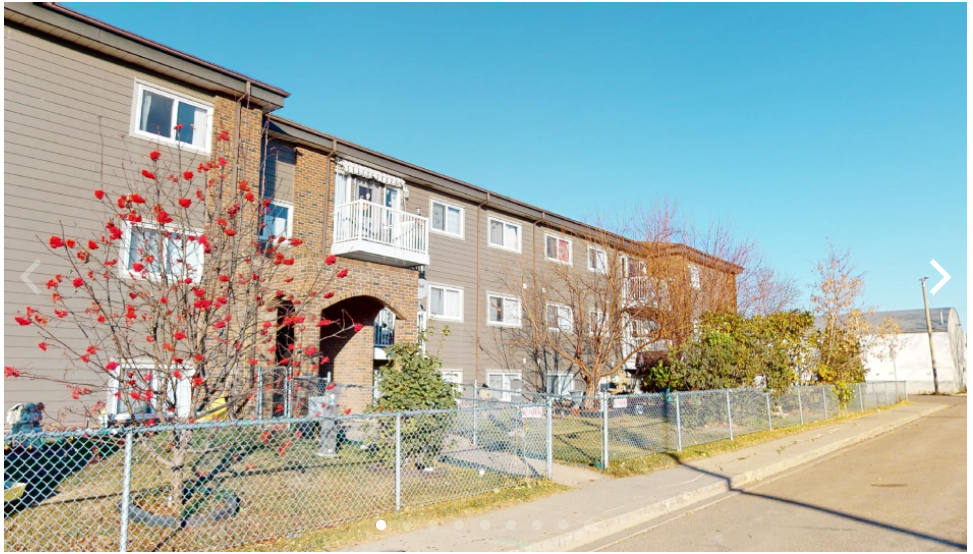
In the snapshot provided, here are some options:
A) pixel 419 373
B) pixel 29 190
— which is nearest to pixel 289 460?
pixel 419 373

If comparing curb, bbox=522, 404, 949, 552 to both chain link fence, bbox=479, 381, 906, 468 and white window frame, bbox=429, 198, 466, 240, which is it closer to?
chain link fence, bbox=479, 381, 906, 468

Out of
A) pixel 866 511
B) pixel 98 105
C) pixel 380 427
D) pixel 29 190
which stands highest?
pixel 98 105

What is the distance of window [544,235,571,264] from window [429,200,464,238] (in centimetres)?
443

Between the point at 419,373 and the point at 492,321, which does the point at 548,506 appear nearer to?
the point at 419,373

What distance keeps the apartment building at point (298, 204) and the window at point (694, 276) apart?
0.05m

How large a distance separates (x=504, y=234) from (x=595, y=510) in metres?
15.2

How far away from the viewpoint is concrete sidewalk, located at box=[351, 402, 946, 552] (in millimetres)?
6367

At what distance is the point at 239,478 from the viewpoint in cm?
796

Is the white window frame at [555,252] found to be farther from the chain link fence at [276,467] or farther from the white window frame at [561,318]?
the chain link fence at [276,467]

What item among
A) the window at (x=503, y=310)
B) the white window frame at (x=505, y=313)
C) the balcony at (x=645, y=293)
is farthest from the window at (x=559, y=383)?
the balcony at (x=645, y=293)

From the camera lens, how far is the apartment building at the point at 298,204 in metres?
10.9

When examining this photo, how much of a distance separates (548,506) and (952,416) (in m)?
23.0

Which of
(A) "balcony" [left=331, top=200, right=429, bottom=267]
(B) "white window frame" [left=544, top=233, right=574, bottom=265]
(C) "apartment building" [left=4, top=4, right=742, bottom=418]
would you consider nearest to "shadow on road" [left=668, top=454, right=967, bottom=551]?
(C) "apartment building" [left=4, top=4, right=742, bottom=418]

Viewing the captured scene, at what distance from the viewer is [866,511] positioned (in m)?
8.02
